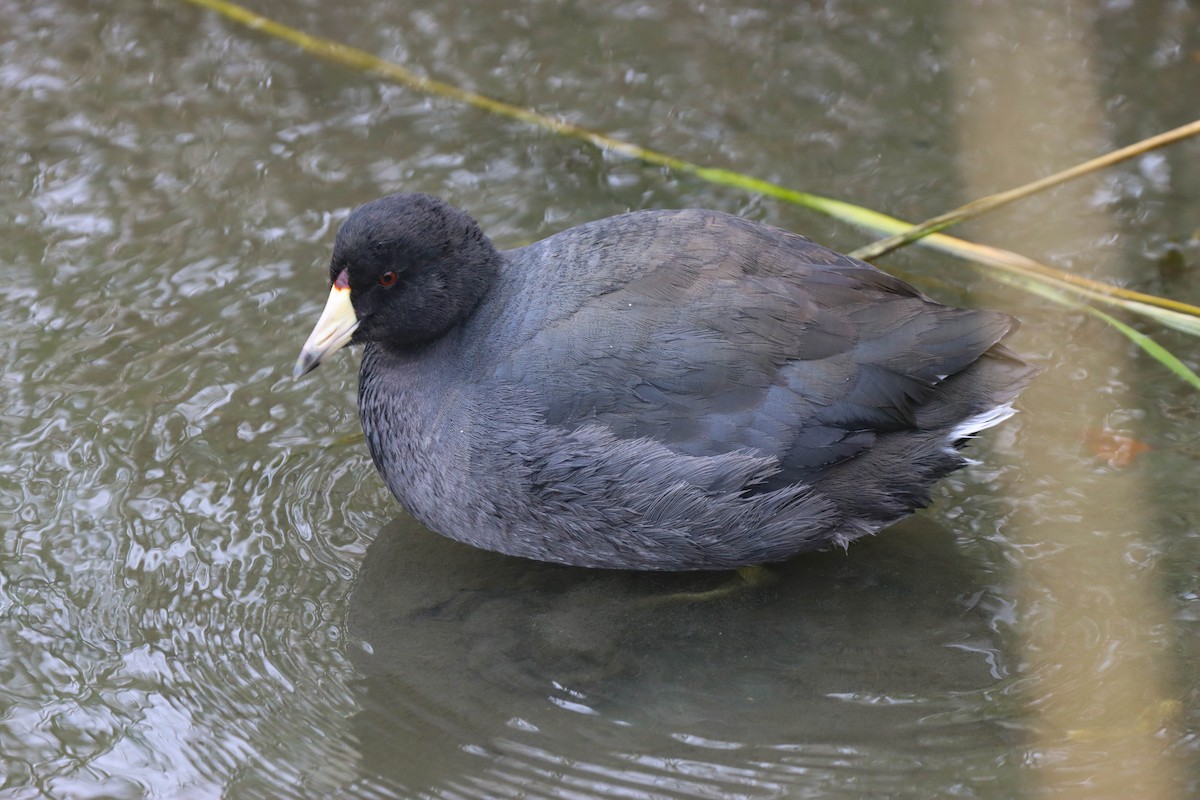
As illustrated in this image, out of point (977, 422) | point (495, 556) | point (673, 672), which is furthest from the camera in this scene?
point (495, 556)

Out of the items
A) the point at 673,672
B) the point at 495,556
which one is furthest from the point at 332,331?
the point at 673,672

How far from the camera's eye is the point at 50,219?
5.71 metres

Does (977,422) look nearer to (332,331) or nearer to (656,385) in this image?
(656,385)

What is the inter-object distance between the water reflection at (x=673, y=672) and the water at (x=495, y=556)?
12 mm

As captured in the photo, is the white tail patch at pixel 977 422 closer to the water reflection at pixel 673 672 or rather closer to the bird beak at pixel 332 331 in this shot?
the water reflection at pixel 673 672

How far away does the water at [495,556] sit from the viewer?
366 centimetres

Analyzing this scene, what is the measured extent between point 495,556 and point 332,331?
900mm

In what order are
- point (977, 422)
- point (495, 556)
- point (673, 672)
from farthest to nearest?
point (495, 556)
point (977, 422)
point (673, 672)

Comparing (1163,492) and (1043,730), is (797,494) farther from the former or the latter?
(1163,492)

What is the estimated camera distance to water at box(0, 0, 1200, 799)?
366 centimetres

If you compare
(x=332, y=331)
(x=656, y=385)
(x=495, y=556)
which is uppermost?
(x=656, y=385)

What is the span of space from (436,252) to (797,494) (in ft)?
4.35

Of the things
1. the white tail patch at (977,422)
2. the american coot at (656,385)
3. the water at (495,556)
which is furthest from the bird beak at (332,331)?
the white tail patch at (977,422)

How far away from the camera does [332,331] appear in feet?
13.9
